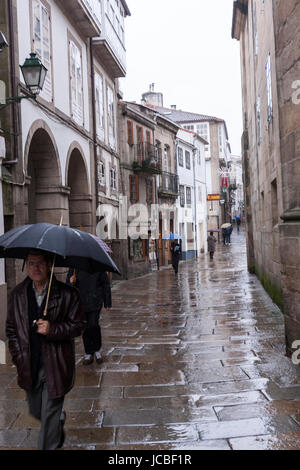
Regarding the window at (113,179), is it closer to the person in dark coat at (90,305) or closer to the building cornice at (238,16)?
the building cornice at (238,16)

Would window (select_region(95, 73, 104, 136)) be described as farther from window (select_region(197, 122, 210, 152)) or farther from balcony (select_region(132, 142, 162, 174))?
window (select_region(197, 122, 210, 152))

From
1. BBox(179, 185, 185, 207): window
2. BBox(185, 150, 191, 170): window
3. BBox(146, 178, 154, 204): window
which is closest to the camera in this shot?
BBox(146, 178, 154, 204): window

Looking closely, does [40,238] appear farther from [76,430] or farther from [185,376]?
[185,376]

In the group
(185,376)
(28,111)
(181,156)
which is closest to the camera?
(185,376)

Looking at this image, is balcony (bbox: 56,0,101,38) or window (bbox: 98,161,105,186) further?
window (bbox: 98,161,105,186)

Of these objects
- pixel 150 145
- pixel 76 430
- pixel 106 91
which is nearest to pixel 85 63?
pixel 106 91

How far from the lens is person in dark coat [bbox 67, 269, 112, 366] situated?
6891mm

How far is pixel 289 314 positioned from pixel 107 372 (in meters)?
2.53

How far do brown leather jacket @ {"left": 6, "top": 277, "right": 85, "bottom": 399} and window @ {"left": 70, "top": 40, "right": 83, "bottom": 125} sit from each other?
11.5 m

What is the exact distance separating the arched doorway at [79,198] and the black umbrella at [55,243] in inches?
476

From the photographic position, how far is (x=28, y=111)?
427 inches

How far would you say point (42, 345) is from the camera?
3.62 m

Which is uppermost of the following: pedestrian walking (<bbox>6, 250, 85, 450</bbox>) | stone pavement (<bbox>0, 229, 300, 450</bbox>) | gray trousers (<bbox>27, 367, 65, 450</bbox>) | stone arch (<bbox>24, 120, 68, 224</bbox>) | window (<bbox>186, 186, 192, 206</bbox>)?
window (<bbox>186, 186, 192, 206</bbox>)

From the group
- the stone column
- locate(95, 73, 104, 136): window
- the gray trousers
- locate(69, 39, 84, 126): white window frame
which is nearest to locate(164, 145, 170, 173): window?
locate(95, 73, 104, 136): window
